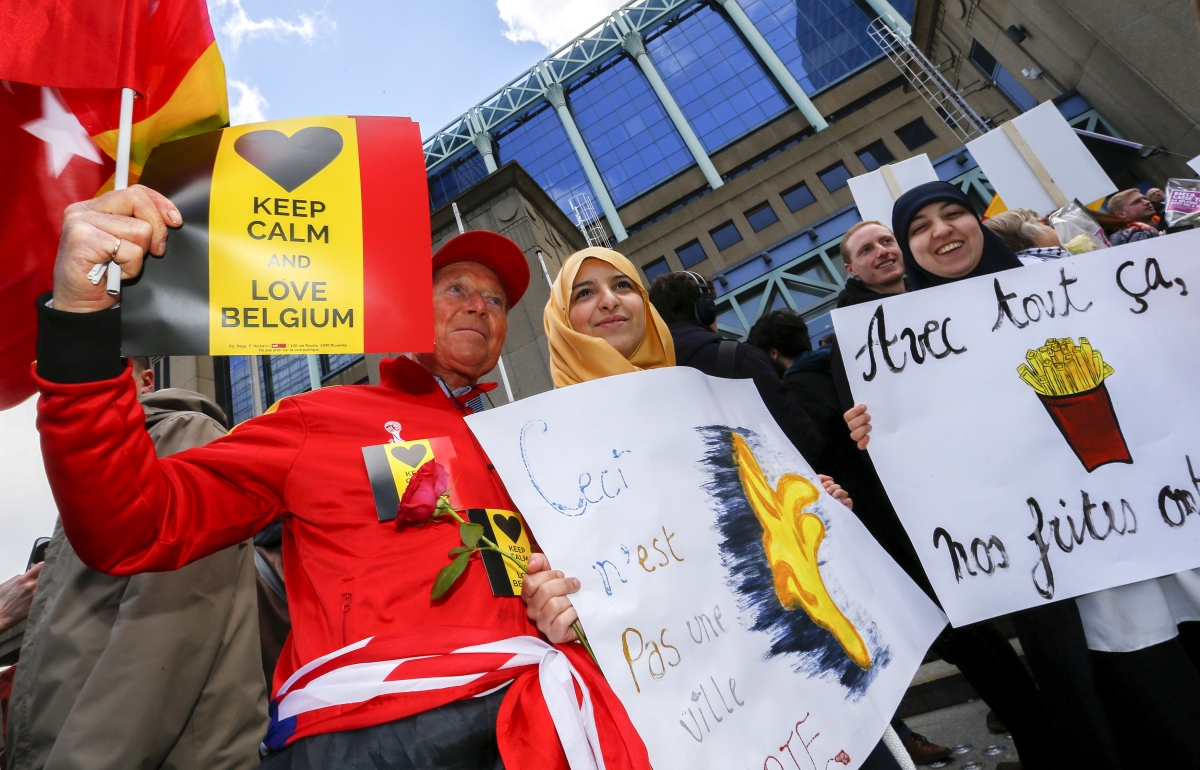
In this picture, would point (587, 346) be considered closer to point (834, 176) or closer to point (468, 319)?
point (468, 319)

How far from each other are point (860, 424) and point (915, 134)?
23.4 metres

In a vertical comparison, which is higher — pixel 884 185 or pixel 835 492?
pixel 884 185

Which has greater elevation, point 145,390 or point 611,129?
point 611,129

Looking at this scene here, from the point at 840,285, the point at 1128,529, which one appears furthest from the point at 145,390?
the point at 840,285

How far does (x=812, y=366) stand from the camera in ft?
8.59

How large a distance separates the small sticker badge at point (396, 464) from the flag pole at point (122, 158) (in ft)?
1.86

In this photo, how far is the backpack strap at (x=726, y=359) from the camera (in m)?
2.31

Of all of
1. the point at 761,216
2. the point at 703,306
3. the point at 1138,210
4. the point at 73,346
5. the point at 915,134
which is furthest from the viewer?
the point at 761,216

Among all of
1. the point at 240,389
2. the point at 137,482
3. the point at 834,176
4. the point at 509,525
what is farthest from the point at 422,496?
the point at 240,389

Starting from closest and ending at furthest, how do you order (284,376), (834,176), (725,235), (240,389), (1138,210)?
(1138,210), (284,376), (834,176), (240,389), (725,235)

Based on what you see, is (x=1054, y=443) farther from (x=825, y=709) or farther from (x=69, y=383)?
(x=69, y=383)

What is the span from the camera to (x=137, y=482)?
1.06m

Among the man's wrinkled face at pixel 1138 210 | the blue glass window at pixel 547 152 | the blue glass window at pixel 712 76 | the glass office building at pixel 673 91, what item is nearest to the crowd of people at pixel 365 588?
the man's wrinkled face at pixel 1138 210

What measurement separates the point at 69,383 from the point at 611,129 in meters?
28.5
